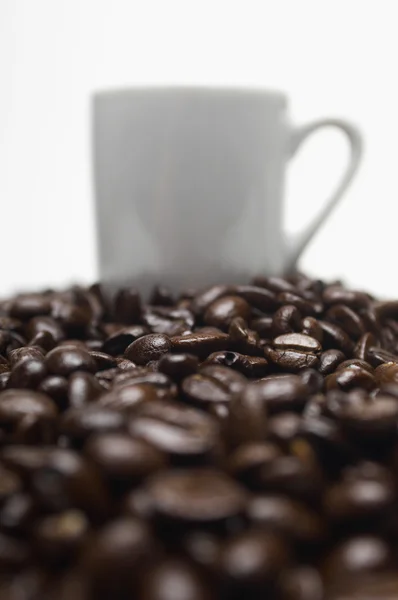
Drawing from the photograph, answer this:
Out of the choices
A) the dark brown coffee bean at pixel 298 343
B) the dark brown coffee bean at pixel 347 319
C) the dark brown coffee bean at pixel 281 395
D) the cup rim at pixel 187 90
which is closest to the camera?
the dark brown coffee bean at pixel 281 395

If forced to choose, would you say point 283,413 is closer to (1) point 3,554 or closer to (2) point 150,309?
(1) point 3,554

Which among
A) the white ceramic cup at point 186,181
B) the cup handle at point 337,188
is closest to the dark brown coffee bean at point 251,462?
the white ceramic cup at point 186,181

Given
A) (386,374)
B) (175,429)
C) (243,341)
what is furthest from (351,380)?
(175,429)

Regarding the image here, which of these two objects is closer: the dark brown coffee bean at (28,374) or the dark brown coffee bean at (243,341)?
the dark brown coffee bean at (28,374)

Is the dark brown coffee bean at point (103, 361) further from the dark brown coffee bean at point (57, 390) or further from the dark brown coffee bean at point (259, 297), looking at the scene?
the dark brown coffee bean at point (259, 297)

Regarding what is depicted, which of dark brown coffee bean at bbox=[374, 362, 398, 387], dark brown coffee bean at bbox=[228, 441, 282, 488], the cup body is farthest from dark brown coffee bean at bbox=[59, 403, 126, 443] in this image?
the cup body

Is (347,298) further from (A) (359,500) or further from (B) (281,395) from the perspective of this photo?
(A) (359,500)

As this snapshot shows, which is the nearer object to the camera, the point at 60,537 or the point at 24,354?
the point at 60,537
